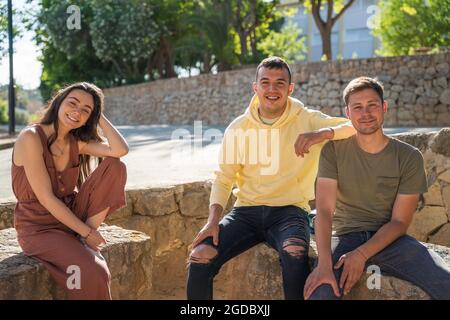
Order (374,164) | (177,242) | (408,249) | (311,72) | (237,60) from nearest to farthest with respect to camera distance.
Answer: (408,249), (374,164), (177,242), (311,72), (237,60)

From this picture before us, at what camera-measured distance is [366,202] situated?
2867mm

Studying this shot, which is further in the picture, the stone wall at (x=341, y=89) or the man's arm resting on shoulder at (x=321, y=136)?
the stone wall at (x=341, y=89)

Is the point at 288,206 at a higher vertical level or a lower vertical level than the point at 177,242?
higher

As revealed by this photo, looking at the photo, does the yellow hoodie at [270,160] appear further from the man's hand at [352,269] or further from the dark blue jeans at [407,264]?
the man's hand at [352,269]

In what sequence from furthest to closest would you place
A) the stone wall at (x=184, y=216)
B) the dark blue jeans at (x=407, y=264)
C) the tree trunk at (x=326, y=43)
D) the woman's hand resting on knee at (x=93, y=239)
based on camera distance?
the tree trunk at (x=326, y=43), the stone wall at (x=184, y=216), the woman's hand resting on knee at (x=93, y=239), the dark blue jeans at (x=407, y=264)

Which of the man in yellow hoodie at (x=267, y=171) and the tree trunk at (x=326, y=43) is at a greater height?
the tree trunk at (x=326, y=43)

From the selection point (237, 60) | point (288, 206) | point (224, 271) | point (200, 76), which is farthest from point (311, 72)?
point (288, 206)


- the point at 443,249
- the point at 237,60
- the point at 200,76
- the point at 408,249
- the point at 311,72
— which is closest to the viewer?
the point at 408,249

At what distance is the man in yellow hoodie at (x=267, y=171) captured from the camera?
10.0 feet

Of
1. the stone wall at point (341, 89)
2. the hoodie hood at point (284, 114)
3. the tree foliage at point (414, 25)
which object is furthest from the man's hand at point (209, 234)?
the tree foliage at point (414, 25)

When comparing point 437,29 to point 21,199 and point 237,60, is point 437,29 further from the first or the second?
point 21,199

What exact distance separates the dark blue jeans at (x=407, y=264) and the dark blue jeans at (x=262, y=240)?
21 centimetres

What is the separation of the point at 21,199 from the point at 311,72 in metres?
13.2

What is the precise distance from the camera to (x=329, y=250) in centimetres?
267
